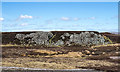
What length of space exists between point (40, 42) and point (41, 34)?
312 centimetres

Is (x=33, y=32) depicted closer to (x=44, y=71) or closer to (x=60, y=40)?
(x=60, y=40)

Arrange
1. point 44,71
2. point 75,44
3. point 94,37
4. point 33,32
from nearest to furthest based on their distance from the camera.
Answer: point 44,71 < point 75,44 < point 94,37 < point 33,32

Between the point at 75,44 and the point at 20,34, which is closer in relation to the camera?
the point at 75,44

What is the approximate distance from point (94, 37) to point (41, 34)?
36.2 ft

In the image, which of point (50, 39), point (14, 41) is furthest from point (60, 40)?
point (14, 41)

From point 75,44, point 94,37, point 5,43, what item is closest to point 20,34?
point 5,43

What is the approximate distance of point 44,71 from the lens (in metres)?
11.2

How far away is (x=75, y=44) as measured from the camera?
31641 mm

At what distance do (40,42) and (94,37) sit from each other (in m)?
10.9

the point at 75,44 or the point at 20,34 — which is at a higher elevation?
the point at 20,34

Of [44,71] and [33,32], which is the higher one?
[33,32]

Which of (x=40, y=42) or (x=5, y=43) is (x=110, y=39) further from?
(x=5, y=43)

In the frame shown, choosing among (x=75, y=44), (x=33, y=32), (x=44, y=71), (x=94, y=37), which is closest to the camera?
(x=44, y=71)

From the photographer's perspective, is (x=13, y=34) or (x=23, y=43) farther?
(x=13, y=34)
